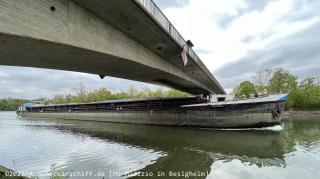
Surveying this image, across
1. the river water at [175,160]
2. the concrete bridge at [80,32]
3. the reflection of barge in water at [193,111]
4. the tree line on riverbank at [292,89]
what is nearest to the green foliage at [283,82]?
the tree line on riverbank at [292,89]

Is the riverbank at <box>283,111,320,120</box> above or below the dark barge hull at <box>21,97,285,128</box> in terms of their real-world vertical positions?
below

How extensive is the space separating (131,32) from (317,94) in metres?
66.7

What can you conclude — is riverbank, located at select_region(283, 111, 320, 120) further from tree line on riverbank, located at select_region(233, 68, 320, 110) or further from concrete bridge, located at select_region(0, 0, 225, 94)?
concrete bridge, located at select_region(0, 0, 225, 94)

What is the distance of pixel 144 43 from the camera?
13.4 metres

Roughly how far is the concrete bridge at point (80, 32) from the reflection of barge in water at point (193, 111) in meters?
14.0

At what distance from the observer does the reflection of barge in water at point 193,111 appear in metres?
25.0

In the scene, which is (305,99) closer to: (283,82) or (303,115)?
(283,82)

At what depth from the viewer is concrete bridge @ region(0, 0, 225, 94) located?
21.0 feet

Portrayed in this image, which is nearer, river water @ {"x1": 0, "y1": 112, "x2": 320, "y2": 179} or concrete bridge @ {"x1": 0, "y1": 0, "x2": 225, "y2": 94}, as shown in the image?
concrete bridge @ {"x1": 0, "y1": 0, "x2": 225, "y2": 94}

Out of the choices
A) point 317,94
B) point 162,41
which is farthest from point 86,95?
point 162,41

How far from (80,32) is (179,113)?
23582 millimetres

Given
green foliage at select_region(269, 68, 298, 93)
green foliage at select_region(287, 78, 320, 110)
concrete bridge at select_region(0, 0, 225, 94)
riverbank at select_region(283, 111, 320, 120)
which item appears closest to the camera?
concrete bridge at select_region(0, 0, 225, 94)

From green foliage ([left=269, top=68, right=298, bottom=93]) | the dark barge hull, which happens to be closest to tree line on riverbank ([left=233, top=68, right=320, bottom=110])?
green foliage ([left=269, top=68, right=298, bottom=93])

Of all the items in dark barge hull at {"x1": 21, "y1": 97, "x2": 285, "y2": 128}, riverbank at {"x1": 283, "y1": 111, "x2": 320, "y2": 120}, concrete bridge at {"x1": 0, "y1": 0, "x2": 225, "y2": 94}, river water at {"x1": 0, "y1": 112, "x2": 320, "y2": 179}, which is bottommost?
riverbank at {"x1": 283, "y1": 111, "x2": 320, "y2": 120}
